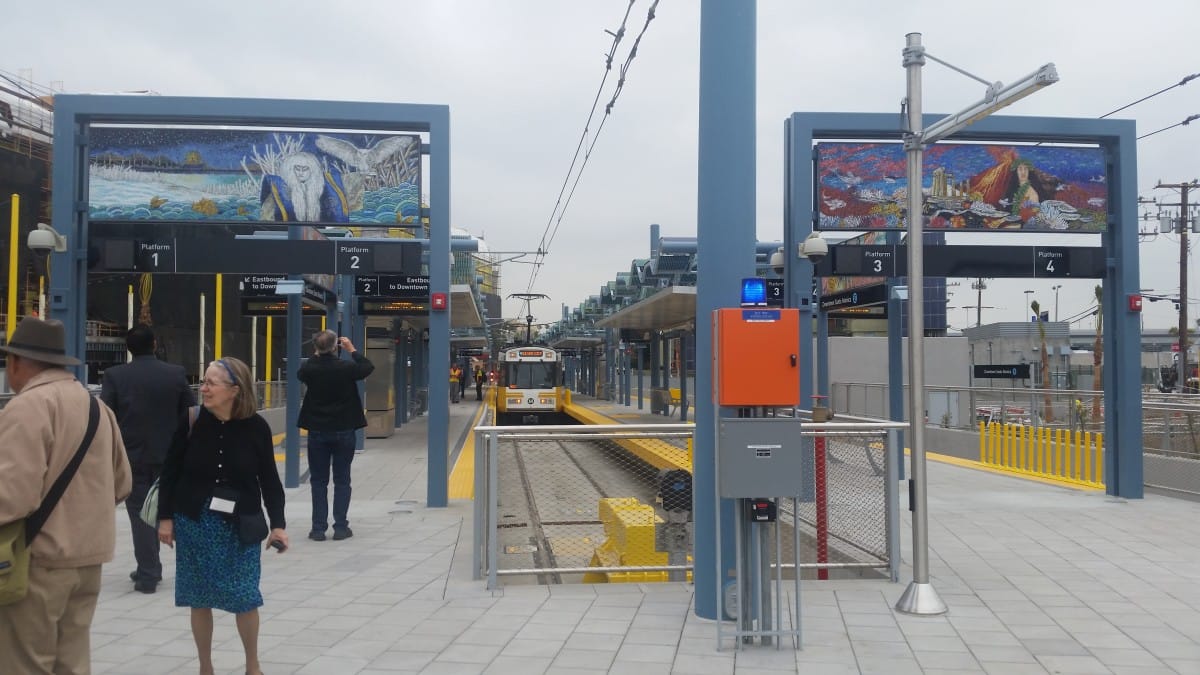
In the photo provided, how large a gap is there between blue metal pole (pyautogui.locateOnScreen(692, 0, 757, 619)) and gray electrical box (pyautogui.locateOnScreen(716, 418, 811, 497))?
64cm

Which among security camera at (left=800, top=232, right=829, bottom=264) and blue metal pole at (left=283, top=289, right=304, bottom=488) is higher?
security camera at (left=800, top=232, right=829, bottom=264)

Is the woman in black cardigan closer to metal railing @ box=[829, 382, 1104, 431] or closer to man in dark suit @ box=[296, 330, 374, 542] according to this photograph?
man in dark suit @ box=[296, 330, 374, 542]

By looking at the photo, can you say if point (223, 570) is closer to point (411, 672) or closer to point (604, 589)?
point (411, 672)

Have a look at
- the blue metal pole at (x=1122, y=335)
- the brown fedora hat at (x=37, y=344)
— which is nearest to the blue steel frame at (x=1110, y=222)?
the blue metal pole at (x=1122, y=335)

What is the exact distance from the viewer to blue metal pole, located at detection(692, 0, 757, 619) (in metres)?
6.01

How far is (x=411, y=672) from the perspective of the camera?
5.04m

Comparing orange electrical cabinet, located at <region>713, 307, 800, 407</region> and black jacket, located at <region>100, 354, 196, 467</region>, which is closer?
orange electrical cabinet, located at <region>713, 307, 800, 407</region>

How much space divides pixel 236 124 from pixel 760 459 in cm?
808

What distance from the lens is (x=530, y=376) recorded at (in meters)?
31.7

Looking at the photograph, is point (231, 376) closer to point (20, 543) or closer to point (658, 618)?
point (20, 543)

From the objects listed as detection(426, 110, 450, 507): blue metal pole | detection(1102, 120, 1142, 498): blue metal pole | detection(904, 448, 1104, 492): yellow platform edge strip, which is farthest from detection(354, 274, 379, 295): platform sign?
detection(1102, 120, 1142, 498): blue metal pole

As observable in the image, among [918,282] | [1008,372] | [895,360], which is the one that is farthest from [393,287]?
[1008,372]

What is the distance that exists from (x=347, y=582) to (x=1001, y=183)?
9.04m

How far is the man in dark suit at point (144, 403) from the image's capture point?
6.48m
